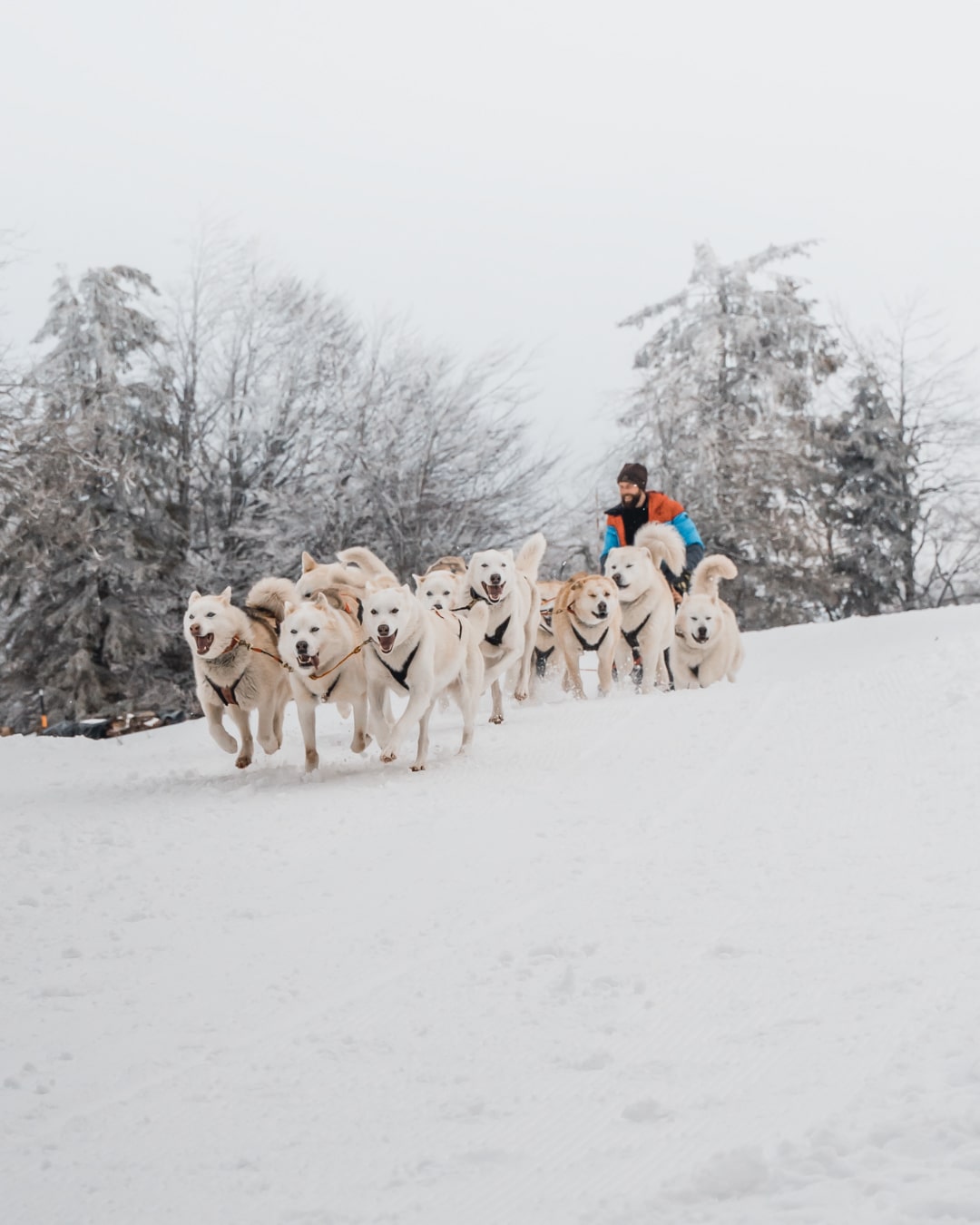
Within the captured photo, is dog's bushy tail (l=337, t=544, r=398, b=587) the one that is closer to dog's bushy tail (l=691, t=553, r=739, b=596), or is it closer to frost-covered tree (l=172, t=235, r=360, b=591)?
dog's bushy tail (l=691, t=553, r=739, b=596)

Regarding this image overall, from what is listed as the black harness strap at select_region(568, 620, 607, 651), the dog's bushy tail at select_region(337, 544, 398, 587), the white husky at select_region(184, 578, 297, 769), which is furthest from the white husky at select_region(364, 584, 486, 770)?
Result: the black harness strap at select_region(568, 620, 607, 651)

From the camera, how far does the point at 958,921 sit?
397 cm

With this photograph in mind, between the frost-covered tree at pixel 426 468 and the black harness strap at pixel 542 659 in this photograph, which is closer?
the black harness strap at pixel 542 659

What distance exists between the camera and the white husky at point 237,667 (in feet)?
25.2

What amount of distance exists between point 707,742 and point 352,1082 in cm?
518

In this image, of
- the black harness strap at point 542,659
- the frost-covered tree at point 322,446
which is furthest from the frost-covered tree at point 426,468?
the black harness strap at point 542,659

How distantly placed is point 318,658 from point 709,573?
5510 millimetres

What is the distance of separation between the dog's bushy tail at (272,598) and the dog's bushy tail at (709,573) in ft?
15.2

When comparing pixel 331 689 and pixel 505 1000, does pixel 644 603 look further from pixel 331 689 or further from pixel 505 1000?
pixel 505 1000

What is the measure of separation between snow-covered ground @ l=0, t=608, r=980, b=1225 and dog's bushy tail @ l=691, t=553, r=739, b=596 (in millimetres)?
4699

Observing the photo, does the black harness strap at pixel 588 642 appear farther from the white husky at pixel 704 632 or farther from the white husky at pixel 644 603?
the white husky at pixel 704 632

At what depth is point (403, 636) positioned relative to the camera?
7.34m

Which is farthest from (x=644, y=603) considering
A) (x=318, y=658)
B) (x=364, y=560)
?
(x=318, y=658)

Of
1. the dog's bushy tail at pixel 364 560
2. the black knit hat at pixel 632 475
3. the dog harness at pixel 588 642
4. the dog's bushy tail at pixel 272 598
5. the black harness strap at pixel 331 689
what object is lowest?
the black harness strap at pixel 331 689
